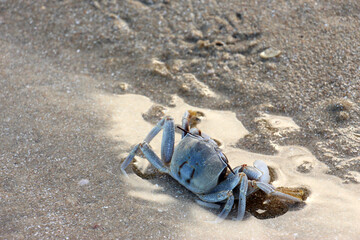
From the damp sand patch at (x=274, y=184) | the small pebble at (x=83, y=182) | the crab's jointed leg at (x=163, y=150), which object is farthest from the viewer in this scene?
the crab's jointed leg at (x=163, y=150)

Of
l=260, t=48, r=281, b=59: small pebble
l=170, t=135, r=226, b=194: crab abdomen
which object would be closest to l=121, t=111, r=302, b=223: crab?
l=170, t=135, r=226, b=194: crab abdomen

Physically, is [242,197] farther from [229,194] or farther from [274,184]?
[274,184]

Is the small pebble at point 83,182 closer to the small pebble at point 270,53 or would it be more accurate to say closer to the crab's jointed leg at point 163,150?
the crab's jointed leg at point 163,150

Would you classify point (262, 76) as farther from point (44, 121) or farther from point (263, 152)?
point (44, 121)

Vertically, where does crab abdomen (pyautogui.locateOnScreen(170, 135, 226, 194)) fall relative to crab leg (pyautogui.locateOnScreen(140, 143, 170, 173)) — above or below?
above

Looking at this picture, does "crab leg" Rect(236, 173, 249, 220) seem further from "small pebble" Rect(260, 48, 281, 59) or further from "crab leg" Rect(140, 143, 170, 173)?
"small pebble" Rect(260, 48, 281, 59)

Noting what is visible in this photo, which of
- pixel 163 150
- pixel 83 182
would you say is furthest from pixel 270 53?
pixel 83 182

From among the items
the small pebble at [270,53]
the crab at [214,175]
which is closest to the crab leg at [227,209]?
the crab at [214,175]
